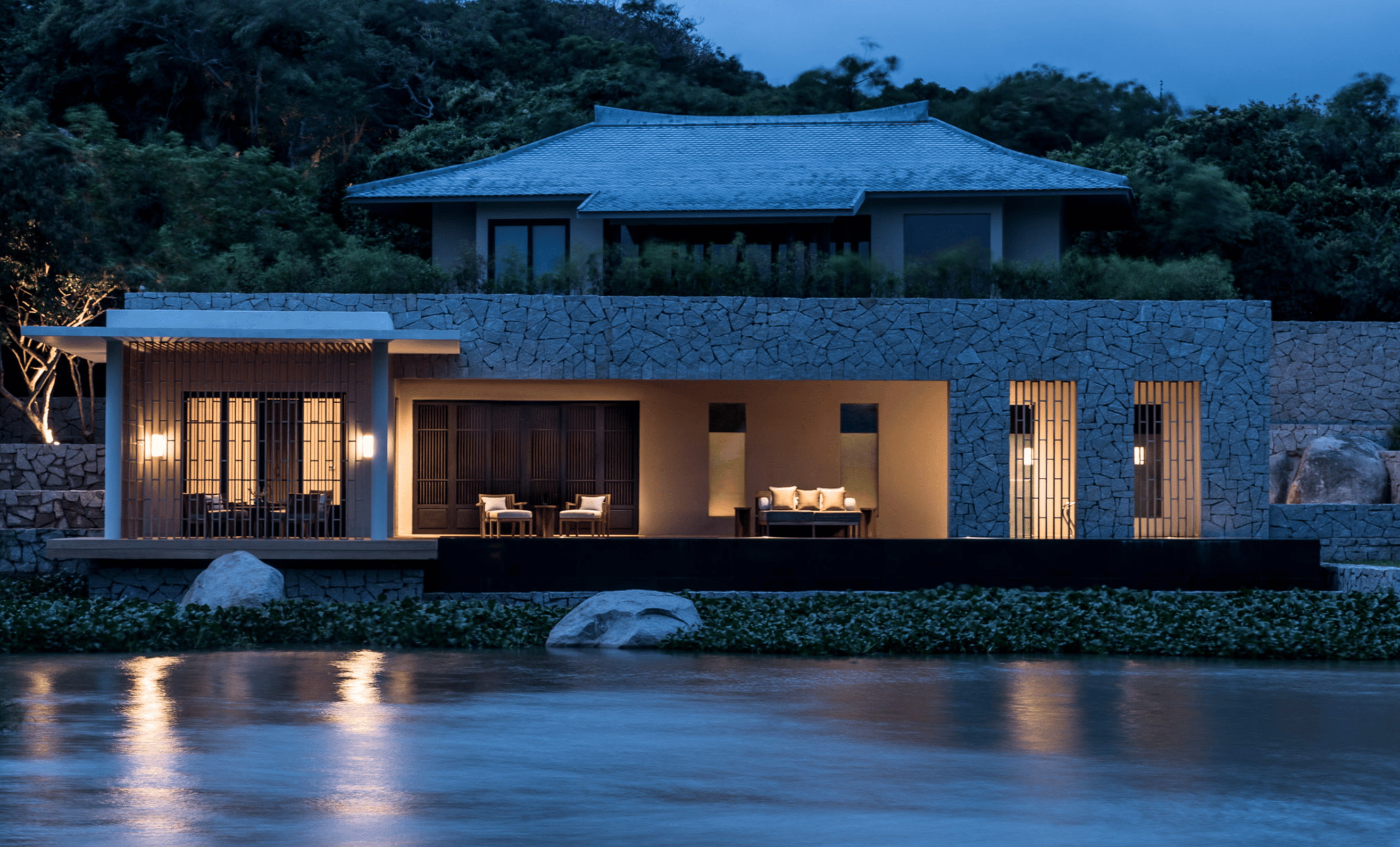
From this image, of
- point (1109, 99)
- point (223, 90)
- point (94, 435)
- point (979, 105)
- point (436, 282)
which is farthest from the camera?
point (1109, 99)

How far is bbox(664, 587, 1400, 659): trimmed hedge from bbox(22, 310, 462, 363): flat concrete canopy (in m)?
4.72

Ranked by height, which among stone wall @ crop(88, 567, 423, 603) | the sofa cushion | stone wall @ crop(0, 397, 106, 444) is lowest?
stone wall @ crop(88, 567, 423, 603)

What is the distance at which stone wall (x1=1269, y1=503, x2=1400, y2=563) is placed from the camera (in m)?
17.2

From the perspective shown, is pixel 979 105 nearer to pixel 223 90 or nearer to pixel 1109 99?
pixel 1109 99

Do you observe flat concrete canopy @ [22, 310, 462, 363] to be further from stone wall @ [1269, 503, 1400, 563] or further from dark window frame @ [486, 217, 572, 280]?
stone wall @ [1269, 503, 1400, 563]

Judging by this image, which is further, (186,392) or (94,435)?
(94,435)

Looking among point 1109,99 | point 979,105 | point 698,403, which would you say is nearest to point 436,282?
point 698,403

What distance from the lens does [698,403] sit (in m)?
20.1

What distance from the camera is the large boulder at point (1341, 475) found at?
2158 centimetres

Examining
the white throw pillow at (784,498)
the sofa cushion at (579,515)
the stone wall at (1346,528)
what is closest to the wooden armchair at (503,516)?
the sofa cushion at (579,515)

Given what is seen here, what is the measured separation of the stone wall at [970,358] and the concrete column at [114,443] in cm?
324

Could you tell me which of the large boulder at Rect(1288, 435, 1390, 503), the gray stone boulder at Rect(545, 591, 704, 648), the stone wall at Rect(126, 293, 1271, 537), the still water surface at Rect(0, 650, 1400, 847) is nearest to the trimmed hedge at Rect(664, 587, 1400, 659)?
the gray stone boulder at Rect(545, 591, 704, 648)

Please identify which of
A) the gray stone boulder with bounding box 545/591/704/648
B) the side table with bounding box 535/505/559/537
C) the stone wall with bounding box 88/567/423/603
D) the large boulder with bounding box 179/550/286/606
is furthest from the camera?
the side table with bounding box 535/505/559/537

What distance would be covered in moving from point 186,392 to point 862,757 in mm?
11390
